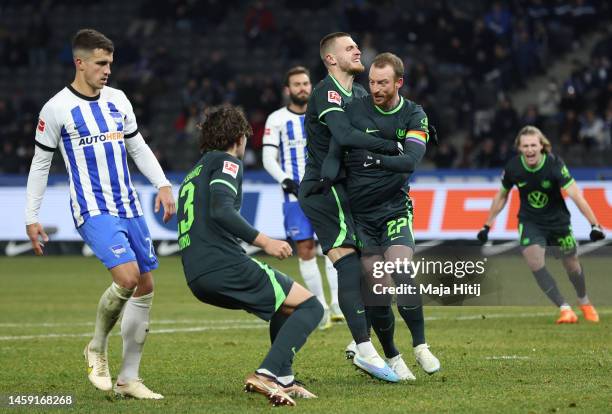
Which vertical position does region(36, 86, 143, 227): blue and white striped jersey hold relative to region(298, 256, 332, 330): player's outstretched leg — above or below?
above

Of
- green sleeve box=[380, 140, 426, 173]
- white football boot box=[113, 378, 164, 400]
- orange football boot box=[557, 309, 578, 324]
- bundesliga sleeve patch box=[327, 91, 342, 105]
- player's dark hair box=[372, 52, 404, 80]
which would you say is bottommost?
orange football boot box=[557, 309, 578, 324]

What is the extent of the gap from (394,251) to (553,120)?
716 inches

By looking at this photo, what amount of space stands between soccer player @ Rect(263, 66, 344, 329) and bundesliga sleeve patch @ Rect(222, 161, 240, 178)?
5.07 meters

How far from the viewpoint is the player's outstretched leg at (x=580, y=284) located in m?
12.9

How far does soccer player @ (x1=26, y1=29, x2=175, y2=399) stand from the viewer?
26.2 ft

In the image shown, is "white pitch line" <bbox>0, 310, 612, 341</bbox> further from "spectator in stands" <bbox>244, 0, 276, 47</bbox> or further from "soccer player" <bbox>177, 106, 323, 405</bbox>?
"spectator in stands" <bbox>244, 0, 276, 47</bbox>

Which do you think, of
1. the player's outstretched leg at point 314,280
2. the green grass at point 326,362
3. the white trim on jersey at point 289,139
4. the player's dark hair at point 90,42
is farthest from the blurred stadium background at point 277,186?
the player's dark hair at point 90,42

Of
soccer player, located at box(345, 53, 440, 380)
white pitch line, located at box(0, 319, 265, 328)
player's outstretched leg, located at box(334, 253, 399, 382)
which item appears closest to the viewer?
player's outstretched leg, located at box(334, 253, 399, 382)

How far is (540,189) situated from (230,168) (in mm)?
6646

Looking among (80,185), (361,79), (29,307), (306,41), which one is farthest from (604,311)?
(306,41)

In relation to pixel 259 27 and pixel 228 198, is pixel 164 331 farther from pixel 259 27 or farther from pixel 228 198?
pixel 259 27

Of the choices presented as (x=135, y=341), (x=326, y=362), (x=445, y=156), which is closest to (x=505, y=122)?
(x=445, y=156)

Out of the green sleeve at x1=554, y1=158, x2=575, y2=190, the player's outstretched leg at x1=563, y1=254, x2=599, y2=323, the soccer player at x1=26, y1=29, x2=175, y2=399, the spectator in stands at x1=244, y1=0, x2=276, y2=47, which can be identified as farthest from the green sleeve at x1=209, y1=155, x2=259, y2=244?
the spectator in stands at x1=244, y1=0, x2=276, y2=47

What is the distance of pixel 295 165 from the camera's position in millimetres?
12773
